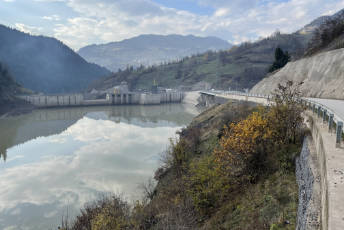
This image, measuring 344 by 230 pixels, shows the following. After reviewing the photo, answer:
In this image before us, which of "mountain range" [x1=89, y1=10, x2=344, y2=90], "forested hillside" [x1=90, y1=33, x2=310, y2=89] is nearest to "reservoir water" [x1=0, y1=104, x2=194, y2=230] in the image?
"forested hillside" [x1=90, y1=33, x2=310, y2=89]

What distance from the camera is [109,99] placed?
12138 centimetres

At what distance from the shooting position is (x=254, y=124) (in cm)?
1583

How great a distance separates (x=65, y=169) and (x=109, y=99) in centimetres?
9098

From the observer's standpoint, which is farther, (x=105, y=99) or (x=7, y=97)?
(x=105, y=99)

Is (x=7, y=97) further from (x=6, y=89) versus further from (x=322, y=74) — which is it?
(x=322, y=74)

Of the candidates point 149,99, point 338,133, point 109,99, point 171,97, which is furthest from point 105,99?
point 338,133

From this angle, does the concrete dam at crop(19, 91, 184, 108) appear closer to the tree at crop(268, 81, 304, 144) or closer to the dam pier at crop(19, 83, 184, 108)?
the dam pier at crop(19, 83, 184, 108)

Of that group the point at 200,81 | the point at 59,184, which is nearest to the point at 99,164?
the point at 59,184

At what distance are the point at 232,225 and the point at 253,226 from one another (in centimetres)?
156

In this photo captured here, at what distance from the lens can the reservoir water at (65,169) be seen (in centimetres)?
2306

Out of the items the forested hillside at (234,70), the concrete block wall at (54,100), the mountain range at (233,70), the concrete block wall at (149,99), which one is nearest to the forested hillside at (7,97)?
the concrete block wall at (54,100)

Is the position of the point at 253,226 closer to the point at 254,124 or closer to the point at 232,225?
the point at 232,225

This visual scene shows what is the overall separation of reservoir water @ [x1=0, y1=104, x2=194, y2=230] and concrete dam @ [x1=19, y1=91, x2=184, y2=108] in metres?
49.6

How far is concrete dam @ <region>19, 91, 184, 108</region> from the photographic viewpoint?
10662 cm
